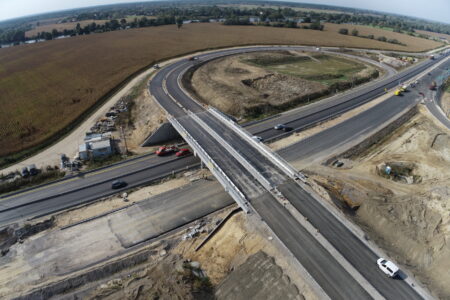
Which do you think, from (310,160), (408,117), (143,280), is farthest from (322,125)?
(143,280)

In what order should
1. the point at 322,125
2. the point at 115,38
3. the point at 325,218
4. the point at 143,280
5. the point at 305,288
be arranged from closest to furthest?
the point at 305,288 → the point at 143,280 → the point at 325,218 → the point at 322,125 → the point at 115,38

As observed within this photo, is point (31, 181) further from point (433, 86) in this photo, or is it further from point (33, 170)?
point (433, 86)

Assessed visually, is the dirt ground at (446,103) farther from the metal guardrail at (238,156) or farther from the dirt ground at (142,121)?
the dirt ground at (142,121)

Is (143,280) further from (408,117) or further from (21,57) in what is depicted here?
(21,57)

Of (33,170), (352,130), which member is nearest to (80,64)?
(33,170)

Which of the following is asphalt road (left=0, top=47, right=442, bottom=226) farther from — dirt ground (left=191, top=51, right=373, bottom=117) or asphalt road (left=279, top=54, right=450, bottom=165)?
asphalt road (left=279, top=54, right=450, bottom=165)
